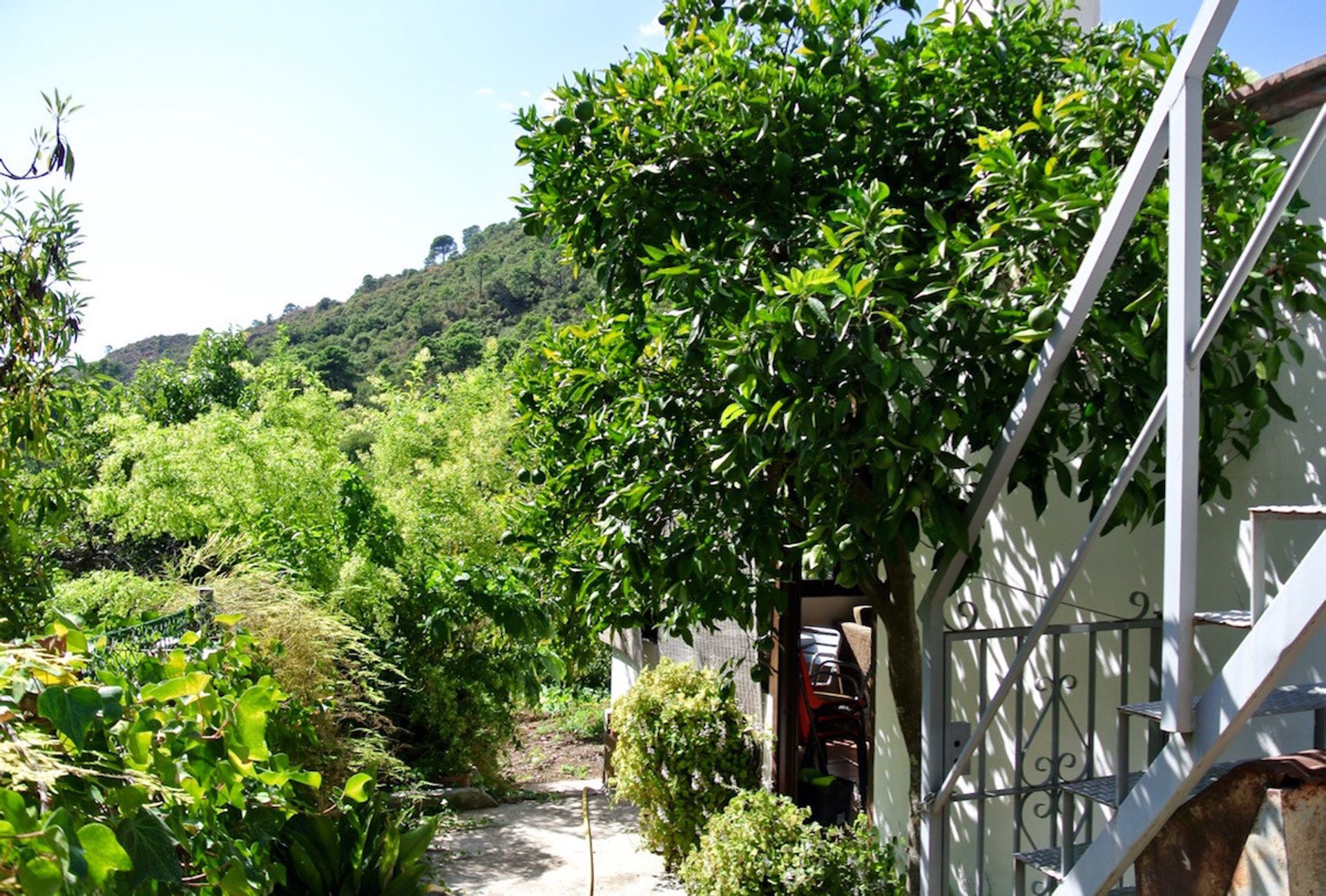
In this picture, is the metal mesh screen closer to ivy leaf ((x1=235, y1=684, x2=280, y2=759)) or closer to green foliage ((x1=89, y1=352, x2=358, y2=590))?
green foliage ((x1=89, y1=352, x2=358, y2=590))

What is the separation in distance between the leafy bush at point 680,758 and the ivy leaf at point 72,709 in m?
5.08

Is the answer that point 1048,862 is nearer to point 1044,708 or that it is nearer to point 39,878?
point 1044,708

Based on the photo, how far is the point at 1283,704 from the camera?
2.32 metres

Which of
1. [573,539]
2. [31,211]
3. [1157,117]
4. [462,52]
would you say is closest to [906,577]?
[573,539]

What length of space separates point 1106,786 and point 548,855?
5.30m

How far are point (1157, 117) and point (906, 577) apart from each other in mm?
1948

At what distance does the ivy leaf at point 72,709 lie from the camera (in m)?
1.39

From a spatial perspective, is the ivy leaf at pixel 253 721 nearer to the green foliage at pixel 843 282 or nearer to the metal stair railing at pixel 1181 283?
the green foliage at pixel 843 282

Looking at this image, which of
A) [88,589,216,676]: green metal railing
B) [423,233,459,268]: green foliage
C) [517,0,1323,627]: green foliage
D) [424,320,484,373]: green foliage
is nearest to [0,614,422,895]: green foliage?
[88,589,216,676]: green metal railing

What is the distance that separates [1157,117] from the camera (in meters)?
2.22

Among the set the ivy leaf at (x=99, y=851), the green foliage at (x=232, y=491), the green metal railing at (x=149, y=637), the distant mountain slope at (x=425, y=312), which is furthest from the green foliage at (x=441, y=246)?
the ivy leaf at (x=99, y=851)

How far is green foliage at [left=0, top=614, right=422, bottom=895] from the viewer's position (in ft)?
4.20

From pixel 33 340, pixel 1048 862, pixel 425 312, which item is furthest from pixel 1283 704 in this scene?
pixel 425 312

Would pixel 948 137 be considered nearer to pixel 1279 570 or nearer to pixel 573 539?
pixel 1279 570
